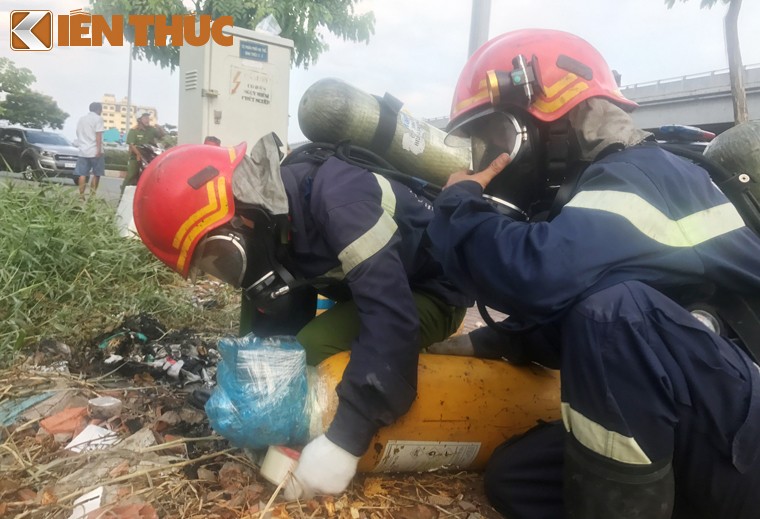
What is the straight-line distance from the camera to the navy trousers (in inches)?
54.4

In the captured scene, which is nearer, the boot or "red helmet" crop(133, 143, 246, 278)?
the boot

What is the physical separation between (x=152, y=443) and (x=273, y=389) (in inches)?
21.0

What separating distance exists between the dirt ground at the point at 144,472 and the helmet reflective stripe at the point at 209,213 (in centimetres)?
69

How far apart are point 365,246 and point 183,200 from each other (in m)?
0.64

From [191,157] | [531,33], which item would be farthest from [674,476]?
[191,157]

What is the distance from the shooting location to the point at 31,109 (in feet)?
139

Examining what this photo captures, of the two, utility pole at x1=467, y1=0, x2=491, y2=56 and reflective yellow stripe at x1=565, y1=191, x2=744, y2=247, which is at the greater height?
utility pole at x1=467, y1=0, x2=491, y2=56

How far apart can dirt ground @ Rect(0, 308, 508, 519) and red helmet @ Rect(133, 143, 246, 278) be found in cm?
A: 59

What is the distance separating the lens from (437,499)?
1.94 metres

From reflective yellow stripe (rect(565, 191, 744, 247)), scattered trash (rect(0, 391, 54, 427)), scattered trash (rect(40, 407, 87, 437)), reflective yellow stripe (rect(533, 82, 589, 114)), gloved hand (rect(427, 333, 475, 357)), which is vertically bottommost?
scattered trash (rect(0, 391, 54, 427))

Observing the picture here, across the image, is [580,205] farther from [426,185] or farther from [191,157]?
[191,157]

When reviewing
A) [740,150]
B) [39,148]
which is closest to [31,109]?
[39,148]

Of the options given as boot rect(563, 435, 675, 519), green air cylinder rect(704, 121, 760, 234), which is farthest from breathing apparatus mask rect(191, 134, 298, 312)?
green air cylinder rect(704, 121, 760, 234)

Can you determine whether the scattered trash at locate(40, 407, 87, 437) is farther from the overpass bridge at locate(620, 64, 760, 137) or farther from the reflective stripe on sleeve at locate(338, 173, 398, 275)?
the overpass bridge at locate(620, 64, 760, 137)
